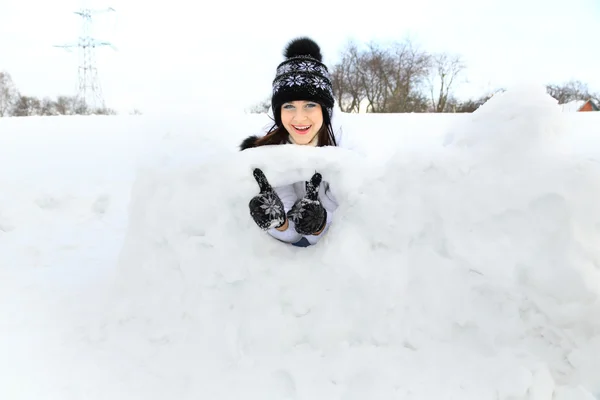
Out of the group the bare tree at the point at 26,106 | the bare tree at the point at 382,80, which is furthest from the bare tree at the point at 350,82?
the bare tree at the point at 26,106

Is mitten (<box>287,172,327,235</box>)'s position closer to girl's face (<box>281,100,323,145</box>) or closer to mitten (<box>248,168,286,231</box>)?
mitten (<box>248,168,286,231</box>)

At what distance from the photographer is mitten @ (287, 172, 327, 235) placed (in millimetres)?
1895

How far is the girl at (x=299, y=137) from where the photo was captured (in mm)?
1932

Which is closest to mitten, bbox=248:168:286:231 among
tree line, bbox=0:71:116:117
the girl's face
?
the girl's face

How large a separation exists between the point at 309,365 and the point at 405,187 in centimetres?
98

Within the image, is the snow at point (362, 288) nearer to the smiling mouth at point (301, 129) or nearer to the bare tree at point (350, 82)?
the smiling mouth at point (301, 129)

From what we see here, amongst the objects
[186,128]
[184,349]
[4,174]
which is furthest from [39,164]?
[184,349]

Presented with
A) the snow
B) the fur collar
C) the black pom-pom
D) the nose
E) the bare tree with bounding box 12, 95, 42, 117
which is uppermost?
the bare tree with bounding box 12, 95, 42, 117

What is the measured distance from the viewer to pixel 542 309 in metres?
1.67

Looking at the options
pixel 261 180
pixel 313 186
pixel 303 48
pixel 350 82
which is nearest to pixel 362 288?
pixel 313 186

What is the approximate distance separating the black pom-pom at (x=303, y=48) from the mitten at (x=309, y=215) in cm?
109

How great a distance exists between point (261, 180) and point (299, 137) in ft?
1.76

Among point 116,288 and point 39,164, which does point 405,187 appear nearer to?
point 116,288

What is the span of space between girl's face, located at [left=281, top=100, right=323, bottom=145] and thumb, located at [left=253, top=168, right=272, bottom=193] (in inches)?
19.9
